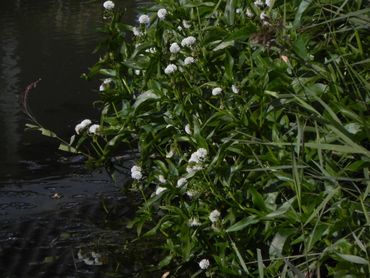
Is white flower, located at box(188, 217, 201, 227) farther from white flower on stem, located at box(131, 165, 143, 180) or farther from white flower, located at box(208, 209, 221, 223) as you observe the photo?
white flower on stem, located at box(131, 165, 143, 180)

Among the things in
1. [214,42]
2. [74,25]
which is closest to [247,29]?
[214,42]

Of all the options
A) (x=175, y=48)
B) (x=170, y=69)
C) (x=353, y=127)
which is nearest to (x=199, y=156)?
(x=170, y=69)

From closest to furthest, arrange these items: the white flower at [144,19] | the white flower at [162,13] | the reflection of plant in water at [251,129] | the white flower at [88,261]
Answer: the reflection of plant in water at [251,129] → the white flower at [162,13] → the white flower at [144,19] → the white flower at [88,261]

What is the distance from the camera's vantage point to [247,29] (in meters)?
3.79

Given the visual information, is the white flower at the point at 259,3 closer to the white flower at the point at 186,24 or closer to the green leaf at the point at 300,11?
the green leaf at the point at 300,11

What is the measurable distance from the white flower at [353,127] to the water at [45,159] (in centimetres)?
184

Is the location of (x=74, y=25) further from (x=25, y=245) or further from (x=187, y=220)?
(x=187, y=220)

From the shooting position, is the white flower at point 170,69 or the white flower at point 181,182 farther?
the white flower at point 170,69

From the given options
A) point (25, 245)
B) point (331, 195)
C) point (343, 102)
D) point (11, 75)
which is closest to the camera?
point (331, 195)

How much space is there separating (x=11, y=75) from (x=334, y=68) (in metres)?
6.95

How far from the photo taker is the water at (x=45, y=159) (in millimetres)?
5117

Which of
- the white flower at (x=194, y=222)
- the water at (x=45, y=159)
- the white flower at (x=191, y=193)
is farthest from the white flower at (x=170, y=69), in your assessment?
the water at (x=45, y=159)

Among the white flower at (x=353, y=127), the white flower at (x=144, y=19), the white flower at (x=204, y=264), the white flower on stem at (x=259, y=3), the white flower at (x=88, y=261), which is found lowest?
the white flower at (x=88, y=261)

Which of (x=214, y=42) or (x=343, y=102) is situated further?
(x=214, y=42)
